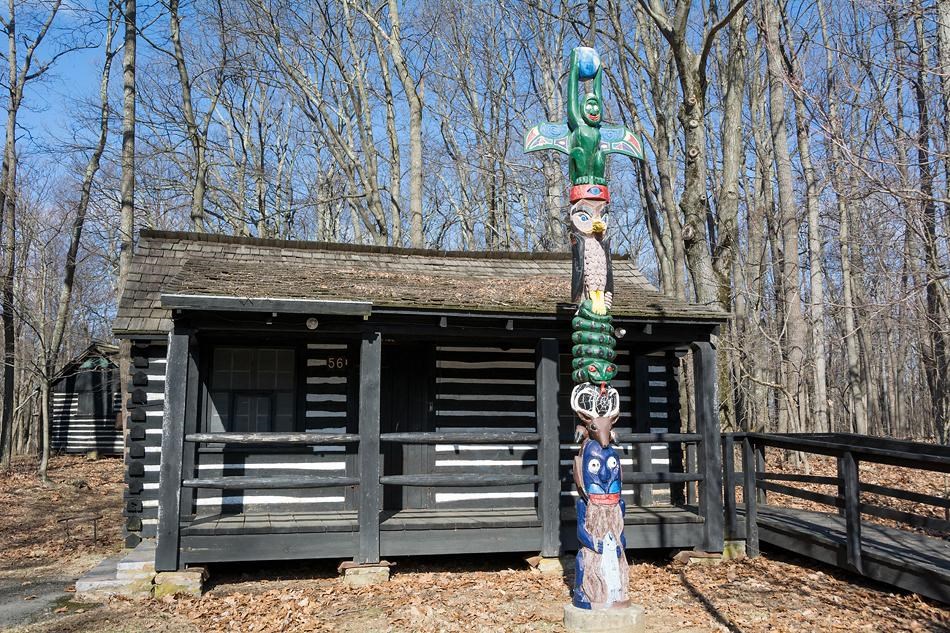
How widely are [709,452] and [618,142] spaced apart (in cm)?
413

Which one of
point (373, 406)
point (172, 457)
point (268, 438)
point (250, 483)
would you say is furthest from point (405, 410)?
point (172, 457)

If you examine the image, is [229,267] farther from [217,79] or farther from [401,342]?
[217,79]

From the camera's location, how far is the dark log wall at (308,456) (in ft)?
32.1

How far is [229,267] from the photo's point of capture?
33.6ft

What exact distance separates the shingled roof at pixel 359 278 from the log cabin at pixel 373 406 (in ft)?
0.14

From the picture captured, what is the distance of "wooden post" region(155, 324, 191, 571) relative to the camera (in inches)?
316

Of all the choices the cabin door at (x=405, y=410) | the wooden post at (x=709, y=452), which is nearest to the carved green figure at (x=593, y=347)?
the wooden post at (x=709, y=452)

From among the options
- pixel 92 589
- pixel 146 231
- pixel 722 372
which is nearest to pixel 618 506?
pixel 92 589

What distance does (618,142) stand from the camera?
764 centimetres

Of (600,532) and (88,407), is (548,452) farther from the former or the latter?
(88,407)

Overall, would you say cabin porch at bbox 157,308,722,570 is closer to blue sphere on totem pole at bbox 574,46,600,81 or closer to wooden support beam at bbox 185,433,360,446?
wooden support beam at bbox 185,433,360,446

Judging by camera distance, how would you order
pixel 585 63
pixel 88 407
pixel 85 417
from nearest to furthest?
pixel 585 63, pixel 88 407, pixel 85 417

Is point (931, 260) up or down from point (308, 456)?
up

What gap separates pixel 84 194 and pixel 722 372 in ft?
59.1
